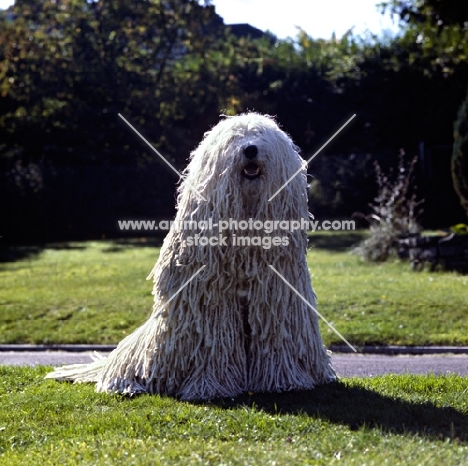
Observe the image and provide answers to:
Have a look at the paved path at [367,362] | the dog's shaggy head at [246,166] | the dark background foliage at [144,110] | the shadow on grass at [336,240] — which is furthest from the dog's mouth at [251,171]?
the dark background foliage at [144,110]

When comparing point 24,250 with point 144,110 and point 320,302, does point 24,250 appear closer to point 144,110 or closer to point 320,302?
point 144,110

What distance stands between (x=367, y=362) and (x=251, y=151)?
370cm

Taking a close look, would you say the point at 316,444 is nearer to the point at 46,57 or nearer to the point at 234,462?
the point at 234,462

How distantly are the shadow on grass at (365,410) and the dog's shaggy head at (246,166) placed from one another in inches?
55.2

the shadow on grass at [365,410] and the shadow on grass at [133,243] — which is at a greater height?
the shadow on grass at [133,243]

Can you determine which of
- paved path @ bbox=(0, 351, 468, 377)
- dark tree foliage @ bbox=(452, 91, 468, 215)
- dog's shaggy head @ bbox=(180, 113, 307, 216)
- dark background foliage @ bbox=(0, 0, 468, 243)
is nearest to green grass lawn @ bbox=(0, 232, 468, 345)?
paved path @ bbox=(0, 351, 468, 377)

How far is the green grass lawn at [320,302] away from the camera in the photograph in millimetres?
9789

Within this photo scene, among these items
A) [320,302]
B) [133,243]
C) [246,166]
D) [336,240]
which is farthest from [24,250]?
[246,166]

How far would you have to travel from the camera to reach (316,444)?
4742mm

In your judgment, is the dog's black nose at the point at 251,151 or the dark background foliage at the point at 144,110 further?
the dark background foliage at the point at 144,110

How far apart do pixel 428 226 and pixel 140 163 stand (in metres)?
8.70

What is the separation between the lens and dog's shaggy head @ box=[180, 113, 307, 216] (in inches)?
225

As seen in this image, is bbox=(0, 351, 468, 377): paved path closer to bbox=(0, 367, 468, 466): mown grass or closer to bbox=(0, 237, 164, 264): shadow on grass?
bbox=(0, 367, 468, 466): mown grass

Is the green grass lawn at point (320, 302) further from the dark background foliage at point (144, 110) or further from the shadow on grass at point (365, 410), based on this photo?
the dark background foliage at point (144, 110)
